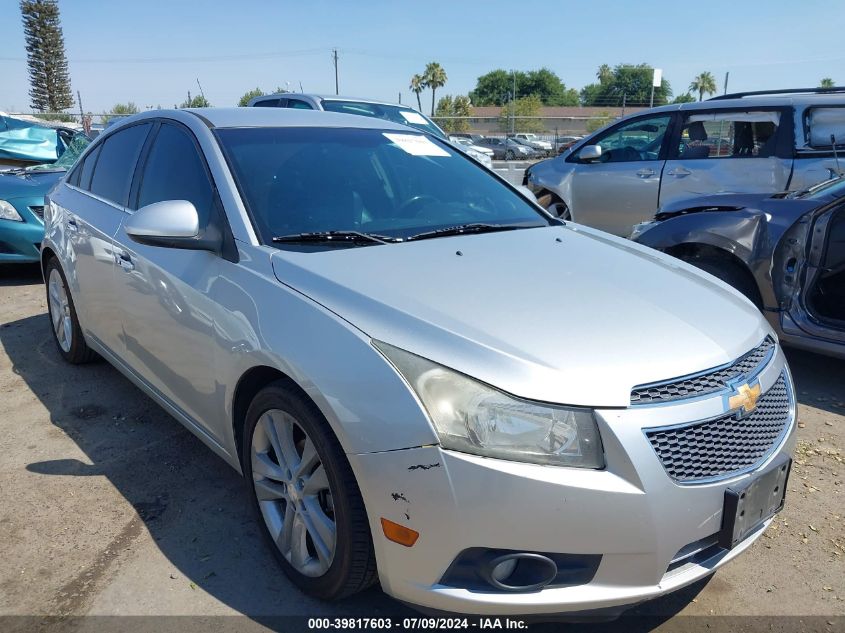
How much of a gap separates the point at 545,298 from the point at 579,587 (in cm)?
90

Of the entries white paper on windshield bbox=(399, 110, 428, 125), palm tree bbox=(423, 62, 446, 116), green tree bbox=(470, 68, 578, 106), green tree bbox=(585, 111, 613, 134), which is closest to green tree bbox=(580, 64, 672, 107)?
green tree bbox=(470, 68, 578, 106)

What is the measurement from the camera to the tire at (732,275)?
446 centimetres

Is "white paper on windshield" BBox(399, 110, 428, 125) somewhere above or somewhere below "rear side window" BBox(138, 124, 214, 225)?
above

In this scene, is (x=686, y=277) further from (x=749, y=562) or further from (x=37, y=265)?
→ (x=37, y=265)

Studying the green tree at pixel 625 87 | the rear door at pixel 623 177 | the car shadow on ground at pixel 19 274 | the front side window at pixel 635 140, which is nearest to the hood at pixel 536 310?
the rear door at pixel 623 177

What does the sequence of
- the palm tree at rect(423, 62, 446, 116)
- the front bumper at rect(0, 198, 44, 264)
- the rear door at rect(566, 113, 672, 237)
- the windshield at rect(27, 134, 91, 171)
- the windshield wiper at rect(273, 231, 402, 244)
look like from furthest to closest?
1. the palm tree at rect(423, 62, 446, 116)
2. the windshield at rect(27, 134, 91, 171)
3. the rear door at rect(566, 113, 672, 237)
4. the front bumper at rect(0, 198, 44, 264)
5. the windshield wiper at rect(273, 231, 402, 244)

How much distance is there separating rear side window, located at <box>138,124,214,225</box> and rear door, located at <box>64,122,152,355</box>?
230mm

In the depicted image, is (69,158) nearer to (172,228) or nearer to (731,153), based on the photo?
(172,228)

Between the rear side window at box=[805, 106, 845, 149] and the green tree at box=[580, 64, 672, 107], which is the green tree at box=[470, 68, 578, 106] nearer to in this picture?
the green tree at box=[580, 64, 672, 107]

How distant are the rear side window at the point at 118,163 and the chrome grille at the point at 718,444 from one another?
2.95 m

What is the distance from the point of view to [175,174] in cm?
322

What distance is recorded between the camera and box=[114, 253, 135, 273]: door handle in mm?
3316

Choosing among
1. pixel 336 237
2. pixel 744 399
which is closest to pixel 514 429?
pixel 744 399

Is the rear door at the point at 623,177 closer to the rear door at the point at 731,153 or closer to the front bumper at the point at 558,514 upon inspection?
the rear door at the point at 731,153
